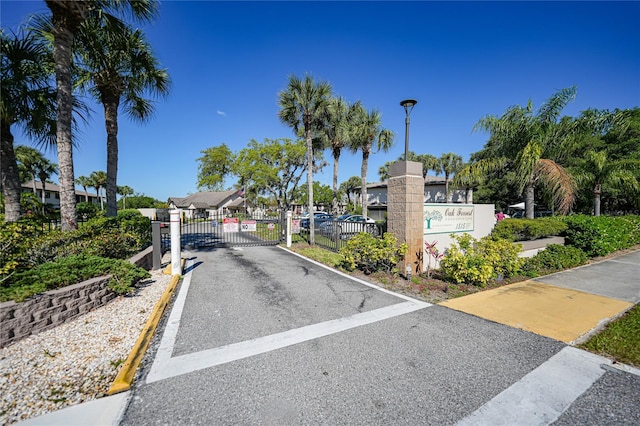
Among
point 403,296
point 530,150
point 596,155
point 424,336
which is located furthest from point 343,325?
point 596,155

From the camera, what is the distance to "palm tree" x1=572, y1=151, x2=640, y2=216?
1266 centimetres

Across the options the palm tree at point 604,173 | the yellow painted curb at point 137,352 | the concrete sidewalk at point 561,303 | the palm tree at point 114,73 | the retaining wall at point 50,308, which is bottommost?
the concrete sidewalk at point 561,303

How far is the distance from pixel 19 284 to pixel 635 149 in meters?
29.3

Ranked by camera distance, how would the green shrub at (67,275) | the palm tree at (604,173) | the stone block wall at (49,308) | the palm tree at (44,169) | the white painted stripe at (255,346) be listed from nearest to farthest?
1. the white painted stripe at (255,346)
2. the stone block wall at (49,308)
3. the green shrub at (67,275)
4. the palm tree at (604,173)
5. the palm tree at (44,169)

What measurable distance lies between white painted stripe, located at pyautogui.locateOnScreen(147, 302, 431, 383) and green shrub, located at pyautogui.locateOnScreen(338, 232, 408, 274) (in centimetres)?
216

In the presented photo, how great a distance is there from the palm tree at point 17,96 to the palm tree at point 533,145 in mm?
16045

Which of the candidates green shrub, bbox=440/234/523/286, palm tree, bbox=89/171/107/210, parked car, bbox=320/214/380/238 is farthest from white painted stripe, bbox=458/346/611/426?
palm tree, bbox=89/171/107/210

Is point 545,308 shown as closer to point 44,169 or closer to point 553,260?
point 553,260

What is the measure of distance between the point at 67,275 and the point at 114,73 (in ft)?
28.5

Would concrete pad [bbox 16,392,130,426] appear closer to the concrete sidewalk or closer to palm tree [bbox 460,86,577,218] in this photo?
the concrete sidewalk

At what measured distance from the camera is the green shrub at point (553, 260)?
25.4 ft

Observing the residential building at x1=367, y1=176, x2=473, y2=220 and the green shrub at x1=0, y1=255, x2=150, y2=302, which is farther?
the residential building at x1=367, y1=176, x2=473, y2=220

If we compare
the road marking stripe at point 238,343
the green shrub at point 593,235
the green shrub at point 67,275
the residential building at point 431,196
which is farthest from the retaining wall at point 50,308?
the residential building at point 431,196

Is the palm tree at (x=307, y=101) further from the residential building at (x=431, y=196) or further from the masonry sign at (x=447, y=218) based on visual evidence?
the residential building at (x=431, y=196)
